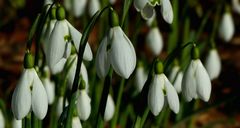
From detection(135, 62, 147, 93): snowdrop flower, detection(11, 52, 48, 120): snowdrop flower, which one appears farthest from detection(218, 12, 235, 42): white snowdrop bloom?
detection(11, 52, 48, 120): snowdrop flower

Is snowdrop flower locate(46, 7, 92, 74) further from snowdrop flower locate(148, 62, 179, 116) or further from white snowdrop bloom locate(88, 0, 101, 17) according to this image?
white snowdrop bloom locate(88, 0, 101, 17)

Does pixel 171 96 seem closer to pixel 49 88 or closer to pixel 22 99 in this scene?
pixel 22 99

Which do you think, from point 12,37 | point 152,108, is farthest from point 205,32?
point 152,108

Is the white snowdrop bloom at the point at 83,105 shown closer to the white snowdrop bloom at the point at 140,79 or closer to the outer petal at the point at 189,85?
the outer petal at the point at 189,85

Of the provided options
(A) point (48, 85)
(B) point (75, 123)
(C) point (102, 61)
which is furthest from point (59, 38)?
(A) point (48, 85)

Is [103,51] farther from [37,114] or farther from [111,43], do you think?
[37,114]

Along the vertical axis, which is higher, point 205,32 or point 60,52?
point 60,52
